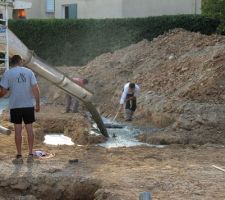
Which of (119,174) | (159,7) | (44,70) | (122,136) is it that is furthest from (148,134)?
(159,7)

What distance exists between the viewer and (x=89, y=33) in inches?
1143

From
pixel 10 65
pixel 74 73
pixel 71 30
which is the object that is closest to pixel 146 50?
pixel 74 73

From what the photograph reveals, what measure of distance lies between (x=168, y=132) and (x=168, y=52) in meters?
9.28

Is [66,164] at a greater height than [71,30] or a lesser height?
lesser

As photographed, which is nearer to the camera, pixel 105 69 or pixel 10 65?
pixel 10 65

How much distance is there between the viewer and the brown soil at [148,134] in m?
8.54

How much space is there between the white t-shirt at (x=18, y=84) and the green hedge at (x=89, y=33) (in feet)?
59.1

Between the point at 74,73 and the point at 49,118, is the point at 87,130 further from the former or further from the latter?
the point at 74,73

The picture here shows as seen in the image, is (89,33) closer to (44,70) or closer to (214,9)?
(214,9)

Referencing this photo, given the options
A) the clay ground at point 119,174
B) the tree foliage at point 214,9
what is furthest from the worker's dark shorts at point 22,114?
the tree foliage at point 214,9

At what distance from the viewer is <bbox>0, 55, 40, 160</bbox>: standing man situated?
10.0 m

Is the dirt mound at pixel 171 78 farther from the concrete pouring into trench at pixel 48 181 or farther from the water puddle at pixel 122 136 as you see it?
the concrete pouring into trench at pixel 48 181

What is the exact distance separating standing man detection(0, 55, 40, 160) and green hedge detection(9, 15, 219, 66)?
18.0 meters

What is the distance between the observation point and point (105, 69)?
25266mm
